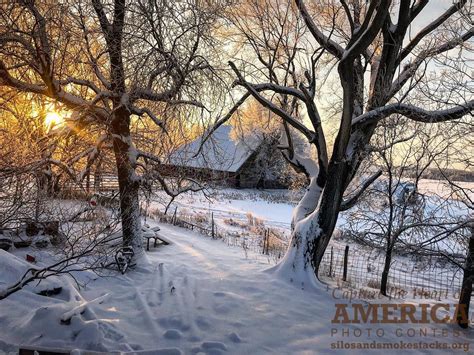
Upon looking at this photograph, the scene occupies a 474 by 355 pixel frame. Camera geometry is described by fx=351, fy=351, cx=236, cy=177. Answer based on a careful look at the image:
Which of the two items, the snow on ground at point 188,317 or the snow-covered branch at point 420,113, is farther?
the snow-covered branch at point 420,113

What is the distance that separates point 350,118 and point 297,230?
2997mm

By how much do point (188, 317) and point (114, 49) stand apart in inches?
188

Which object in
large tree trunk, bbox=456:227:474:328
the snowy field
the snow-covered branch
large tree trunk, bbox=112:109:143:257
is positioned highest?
the snow-covered branch

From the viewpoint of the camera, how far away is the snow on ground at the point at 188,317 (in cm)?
487

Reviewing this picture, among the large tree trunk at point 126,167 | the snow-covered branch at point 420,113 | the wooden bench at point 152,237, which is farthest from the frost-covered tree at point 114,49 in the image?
the wooden bench at point 152,237

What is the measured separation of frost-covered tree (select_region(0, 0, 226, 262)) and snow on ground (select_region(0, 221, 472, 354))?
3355mm

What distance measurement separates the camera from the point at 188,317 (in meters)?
6.08

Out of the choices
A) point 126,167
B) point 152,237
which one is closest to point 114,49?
point 126,167

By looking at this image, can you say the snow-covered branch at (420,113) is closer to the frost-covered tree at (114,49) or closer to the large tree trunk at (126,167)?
the frost-covered tree at (114,49)

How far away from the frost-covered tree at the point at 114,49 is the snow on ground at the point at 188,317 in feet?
11.0

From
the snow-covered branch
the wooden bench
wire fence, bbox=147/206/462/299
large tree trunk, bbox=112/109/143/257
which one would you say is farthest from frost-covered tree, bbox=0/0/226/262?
wire fence, bbox=147/206/462/299

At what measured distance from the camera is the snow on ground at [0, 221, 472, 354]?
16.0 feet

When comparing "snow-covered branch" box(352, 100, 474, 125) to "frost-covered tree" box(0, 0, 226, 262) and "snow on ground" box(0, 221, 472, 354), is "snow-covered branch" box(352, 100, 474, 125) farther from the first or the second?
"snow on ground" box(0, 221, 472, 354)

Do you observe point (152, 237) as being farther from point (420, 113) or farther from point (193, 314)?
point (420, 113)
